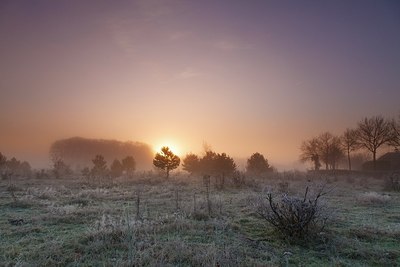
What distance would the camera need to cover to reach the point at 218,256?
7266mm

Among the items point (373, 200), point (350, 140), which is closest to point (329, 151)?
point (350, 140)

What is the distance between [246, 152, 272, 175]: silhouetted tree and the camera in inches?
2179

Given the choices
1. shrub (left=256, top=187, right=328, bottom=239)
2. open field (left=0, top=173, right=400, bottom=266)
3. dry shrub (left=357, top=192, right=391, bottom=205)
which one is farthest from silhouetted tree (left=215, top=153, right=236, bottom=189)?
shrub (left=256, top=187, right=328, bottom=239)

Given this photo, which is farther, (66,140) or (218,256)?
(66,140)

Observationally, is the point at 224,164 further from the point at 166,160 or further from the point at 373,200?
the point at 373,200

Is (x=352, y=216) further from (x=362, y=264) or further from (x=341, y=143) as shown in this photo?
(x=341, y=143)

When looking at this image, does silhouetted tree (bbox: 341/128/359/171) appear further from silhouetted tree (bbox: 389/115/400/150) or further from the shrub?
the shrub

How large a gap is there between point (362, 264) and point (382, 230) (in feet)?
11.8

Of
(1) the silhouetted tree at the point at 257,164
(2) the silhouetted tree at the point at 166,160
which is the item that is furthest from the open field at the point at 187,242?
(1) the silhouetted tree at the point at 257,164

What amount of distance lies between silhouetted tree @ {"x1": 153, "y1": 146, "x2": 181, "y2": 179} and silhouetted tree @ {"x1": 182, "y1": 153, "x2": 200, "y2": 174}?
9494 millimetres

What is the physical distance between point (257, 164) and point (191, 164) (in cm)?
1053

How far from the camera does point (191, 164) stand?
5794 cm

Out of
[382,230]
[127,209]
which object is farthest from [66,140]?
[382,230]

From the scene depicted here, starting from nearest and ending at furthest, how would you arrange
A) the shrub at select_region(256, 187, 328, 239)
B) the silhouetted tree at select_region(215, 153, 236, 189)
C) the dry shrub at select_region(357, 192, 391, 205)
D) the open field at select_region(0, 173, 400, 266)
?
the open field at select_region(0, 173, 400, 266)
the shrub at select_region(256, 187, 328, 239)
the dry shrub at select_region(357, 192, 391, 205)
the silhouetted tree at select_region(215, 153, 236, 189)
